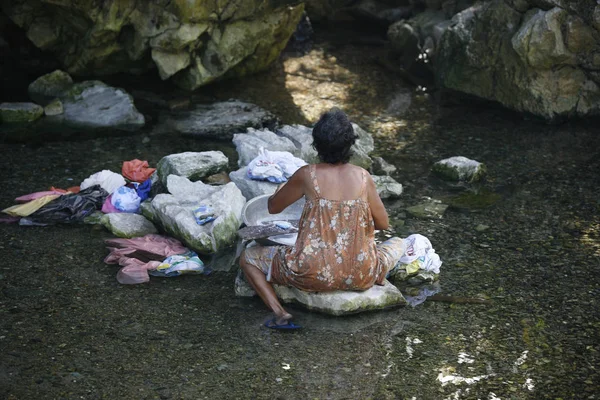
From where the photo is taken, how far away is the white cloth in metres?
7.51

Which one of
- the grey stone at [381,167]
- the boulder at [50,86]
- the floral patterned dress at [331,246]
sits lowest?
the grey stone at [381,167]

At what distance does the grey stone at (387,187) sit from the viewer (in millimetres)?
7742

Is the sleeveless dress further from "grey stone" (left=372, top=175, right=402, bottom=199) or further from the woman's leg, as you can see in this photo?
"grey stone" (left=372, top=175, right=402, bottom=199)

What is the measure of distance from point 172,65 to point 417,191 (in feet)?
14.9

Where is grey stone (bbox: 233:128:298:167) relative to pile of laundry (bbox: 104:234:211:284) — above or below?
above

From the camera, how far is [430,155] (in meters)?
9.04

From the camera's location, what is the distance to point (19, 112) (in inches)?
386

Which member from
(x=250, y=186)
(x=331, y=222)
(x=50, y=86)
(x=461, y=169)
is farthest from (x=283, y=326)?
(x=50, y=86)

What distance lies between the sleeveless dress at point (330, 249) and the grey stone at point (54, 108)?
5.70 meters

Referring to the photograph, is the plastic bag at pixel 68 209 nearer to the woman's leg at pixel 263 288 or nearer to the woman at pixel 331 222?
the woman's leg at pixel 263 288

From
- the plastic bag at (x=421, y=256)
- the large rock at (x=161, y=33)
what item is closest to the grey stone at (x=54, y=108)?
the large rock at (x=161, y=33)

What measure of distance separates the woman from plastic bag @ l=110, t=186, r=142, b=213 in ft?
7.14

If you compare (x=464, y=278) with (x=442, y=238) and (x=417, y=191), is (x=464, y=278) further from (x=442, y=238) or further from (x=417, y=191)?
(x=417, y=191)

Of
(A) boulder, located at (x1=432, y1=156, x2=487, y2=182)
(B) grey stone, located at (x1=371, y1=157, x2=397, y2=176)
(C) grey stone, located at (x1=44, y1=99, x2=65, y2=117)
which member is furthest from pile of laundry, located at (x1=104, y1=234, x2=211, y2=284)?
(C) grey stone, located at (x1=44, y1=99, x2=65, y2=117)
